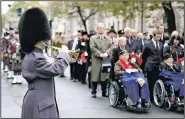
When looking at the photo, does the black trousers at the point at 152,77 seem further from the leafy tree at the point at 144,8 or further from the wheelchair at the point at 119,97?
the leafy tree at the point at 144,8

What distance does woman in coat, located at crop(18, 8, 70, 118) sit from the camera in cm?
431

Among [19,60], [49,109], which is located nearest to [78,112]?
[49,109]

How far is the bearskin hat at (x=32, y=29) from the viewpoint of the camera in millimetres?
4488

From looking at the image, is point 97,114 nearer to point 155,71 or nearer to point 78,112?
point 78,112

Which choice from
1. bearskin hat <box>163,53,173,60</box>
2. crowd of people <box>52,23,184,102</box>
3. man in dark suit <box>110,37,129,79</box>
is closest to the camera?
bearskin hat <box>163,53,173,60</box>

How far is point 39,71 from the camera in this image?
430cm

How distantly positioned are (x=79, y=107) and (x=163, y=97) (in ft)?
6.09

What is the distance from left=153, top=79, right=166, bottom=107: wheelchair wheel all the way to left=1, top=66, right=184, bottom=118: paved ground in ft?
0.60

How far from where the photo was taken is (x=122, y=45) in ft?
33.3

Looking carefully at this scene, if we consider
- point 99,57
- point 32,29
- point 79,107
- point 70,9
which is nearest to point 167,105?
point 79,107

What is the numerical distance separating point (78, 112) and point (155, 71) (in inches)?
96.7

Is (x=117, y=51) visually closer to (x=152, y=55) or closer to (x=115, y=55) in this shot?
(x=115, y=55)

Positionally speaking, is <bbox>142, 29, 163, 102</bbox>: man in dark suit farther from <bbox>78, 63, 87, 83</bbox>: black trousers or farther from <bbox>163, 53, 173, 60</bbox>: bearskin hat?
<bbox>78, 63, 87, 83</bbox>: black trousers

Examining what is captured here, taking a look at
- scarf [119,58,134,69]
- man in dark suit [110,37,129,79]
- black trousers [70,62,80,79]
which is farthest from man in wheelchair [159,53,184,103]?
black trousers [70,62,80,79]
